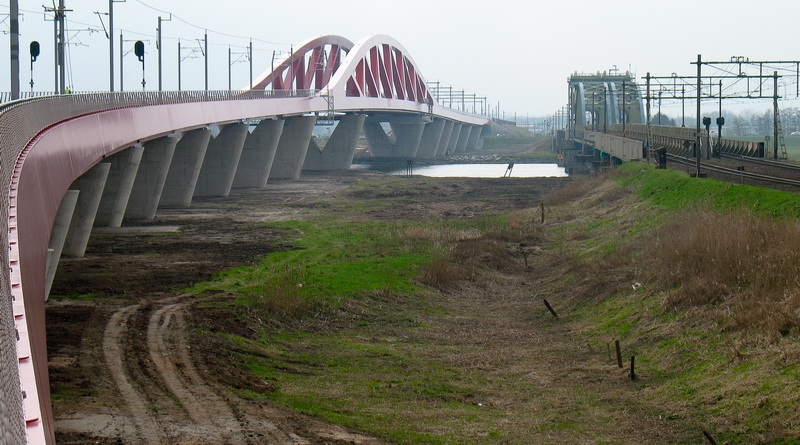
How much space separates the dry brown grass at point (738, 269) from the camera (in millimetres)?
18047

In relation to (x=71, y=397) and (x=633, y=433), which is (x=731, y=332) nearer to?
(x=633, y=433)

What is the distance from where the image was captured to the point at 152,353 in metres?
18.7

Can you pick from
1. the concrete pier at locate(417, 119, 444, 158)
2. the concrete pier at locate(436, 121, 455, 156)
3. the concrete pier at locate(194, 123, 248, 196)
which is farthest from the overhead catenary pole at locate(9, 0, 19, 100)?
the concrete pier at locate(436, 121, 455, 156)

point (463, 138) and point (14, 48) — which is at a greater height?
point (14, 48)

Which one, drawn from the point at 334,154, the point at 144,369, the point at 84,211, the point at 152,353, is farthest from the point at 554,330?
the point at 334,154

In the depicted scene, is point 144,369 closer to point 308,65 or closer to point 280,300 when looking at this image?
point 280,300

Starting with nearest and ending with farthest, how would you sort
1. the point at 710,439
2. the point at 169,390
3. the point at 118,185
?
1. the point at 710,439
2. the point at 169,390
3. the point at 118,185

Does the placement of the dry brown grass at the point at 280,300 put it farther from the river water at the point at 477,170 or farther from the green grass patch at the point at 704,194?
the river water at the point at 477,170

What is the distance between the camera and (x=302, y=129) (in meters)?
88.5

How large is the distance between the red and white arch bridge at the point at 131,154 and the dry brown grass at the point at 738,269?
11.8 metres

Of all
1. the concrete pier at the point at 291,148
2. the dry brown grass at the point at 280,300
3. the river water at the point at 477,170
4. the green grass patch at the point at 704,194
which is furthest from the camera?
the river water at the point at 477,170

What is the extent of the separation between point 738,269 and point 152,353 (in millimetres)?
11767

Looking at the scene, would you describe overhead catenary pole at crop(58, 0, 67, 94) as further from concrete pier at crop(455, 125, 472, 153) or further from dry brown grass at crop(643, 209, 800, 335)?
concrete pier at crop(455, 125, 472, 153)

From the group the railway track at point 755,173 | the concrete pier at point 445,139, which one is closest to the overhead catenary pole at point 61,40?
the railway track at point 755,173
